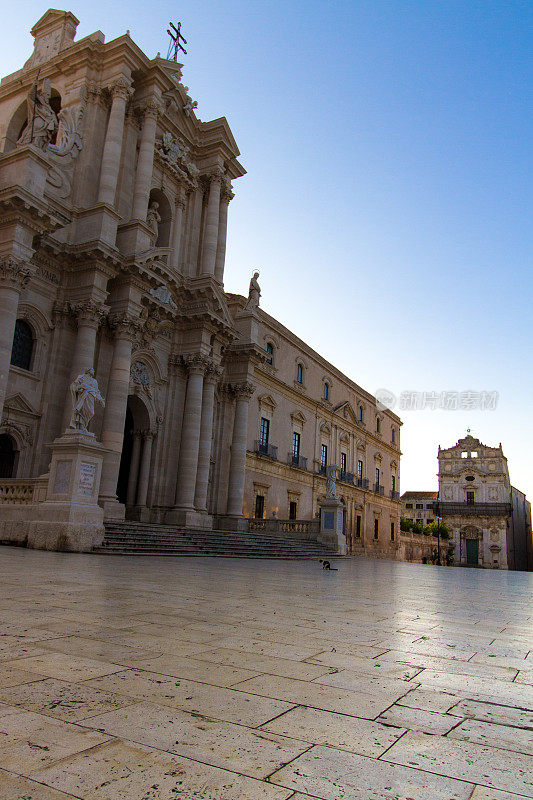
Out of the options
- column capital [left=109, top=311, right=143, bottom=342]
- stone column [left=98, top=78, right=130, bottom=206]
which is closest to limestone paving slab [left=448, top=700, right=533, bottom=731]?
column capital [left=109, top=311, right=143, bottom=342]

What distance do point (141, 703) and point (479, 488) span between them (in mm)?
73424

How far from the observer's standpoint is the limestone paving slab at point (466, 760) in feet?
7.41

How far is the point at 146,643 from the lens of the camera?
423 cm

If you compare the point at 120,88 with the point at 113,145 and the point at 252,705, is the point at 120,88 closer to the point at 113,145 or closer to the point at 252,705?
the point at 113,145

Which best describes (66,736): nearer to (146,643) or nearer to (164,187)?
(146,643)

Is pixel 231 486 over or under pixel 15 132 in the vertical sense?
under

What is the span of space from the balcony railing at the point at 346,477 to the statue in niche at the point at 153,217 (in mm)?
23791

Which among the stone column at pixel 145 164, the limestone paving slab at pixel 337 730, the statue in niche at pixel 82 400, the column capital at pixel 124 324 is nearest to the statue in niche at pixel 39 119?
the stone column at pixel 145 164

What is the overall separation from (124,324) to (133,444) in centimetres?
554

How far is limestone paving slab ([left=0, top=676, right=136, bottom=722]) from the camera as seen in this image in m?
2.75

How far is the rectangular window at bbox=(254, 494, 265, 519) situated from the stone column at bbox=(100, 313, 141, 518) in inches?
509

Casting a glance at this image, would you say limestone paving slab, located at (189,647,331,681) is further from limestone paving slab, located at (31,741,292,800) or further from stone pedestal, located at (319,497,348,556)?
stone pedestal, located at (319,497,348,556)

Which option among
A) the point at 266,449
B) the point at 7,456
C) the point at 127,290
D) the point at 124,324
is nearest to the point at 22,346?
the point at 124,324

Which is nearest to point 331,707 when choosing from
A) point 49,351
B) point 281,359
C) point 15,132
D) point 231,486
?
point 49,351
